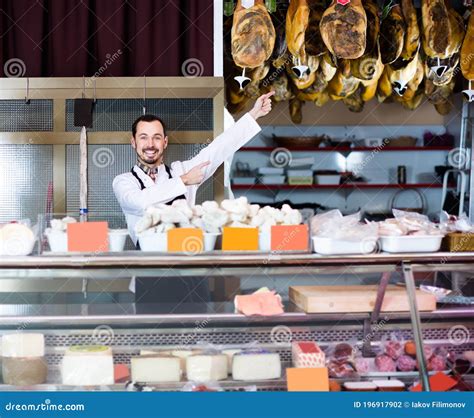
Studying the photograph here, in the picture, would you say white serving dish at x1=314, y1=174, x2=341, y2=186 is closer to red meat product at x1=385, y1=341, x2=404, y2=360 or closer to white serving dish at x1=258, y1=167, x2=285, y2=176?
white serving dish at x1=258, y1=167, x2=285, y2=176

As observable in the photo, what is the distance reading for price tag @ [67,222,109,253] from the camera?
2.64 m

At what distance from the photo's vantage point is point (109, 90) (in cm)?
436

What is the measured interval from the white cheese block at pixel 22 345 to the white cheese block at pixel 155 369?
356 millimetres

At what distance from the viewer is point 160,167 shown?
4.00 metres

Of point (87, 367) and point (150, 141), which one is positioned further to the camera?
point (150, 141)

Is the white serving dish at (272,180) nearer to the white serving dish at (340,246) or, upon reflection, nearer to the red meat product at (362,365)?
the red meat product at (362,365)

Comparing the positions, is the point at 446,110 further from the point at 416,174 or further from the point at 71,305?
the point at 71,305

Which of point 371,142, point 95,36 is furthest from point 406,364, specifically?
point 371,142

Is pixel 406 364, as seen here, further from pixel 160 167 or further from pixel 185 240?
pixel 160 167

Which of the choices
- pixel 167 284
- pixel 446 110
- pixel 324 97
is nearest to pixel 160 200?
pixel 167 284

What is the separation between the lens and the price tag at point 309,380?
2.80m

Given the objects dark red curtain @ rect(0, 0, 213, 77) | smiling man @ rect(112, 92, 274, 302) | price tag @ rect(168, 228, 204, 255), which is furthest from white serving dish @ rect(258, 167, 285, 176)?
price tag @ rect(168, 228, 204, 255)

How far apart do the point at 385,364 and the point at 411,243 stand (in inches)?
20.0

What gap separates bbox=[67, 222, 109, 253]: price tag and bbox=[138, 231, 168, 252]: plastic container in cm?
13
